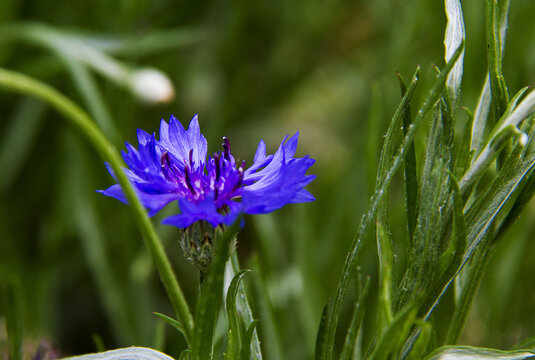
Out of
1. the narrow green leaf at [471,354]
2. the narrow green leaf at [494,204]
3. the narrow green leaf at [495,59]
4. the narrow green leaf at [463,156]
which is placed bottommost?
the narrow green leaf at [471,354]

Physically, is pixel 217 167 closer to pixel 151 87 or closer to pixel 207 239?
pixel 207 239

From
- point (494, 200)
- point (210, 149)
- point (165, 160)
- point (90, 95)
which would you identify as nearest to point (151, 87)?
point (90, 95)

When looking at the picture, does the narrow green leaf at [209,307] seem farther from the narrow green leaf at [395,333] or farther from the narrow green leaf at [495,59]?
the narrow green leaf at [495,59]

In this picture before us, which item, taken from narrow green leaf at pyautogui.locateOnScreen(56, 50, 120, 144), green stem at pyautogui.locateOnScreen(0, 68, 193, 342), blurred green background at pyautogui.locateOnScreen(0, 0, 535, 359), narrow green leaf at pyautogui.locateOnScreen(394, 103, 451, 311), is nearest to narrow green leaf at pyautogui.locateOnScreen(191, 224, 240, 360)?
green stem at pyautogui.locateOnScreen(0, 68, 193, 342)

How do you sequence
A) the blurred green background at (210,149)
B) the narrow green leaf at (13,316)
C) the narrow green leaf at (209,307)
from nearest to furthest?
the narrow green leaf at (209,307) < the narrow green leaf at (13,316) < the blurred green background at (210,149)

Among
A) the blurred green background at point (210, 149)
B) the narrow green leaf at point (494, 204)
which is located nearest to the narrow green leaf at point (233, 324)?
the narrow green leaf at point (494, 204)
